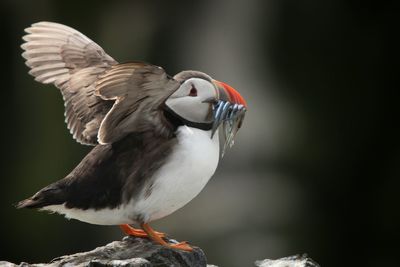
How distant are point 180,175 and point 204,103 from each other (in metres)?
0.34

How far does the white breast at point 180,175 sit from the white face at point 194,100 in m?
0.09

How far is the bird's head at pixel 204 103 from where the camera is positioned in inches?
170

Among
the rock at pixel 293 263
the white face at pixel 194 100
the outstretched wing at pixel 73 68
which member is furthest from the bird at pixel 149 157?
the rock at pixel 293 263

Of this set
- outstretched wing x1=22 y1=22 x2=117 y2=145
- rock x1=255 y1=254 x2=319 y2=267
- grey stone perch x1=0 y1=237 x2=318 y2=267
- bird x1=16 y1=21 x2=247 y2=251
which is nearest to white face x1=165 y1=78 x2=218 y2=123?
bird x1=16 y1=21 x2=247 y2=251

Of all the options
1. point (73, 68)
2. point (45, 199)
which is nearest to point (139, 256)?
point (45, 199)

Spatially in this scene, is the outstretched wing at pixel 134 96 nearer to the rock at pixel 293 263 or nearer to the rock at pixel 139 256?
the rock at pixel 139 256

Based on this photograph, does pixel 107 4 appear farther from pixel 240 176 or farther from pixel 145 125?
pixel 145 125

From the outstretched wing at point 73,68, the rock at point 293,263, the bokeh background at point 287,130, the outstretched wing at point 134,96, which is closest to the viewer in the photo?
the outstretched wing at point 134,96

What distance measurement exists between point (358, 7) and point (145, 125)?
4.63 metres

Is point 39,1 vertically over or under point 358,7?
under

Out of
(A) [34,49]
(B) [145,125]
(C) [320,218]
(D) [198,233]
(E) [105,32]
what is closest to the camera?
(B) [145,125]

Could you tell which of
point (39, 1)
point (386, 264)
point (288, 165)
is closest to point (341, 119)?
point (288, 165)

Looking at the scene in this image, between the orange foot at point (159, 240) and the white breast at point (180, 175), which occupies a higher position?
the white breast at point (180, 175)

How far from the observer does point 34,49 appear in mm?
5070
